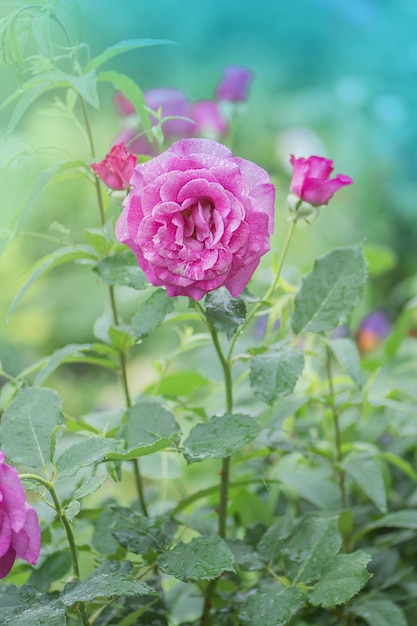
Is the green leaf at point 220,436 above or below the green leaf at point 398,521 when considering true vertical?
above

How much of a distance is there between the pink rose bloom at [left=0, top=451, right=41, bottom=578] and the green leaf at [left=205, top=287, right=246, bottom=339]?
12 cm

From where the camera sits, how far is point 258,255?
1.34 ft

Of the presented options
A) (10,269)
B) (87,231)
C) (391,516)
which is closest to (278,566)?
(391,516)

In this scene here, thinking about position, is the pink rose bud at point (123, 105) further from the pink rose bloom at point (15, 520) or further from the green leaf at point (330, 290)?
the pink rose bloom at point (15, 520)

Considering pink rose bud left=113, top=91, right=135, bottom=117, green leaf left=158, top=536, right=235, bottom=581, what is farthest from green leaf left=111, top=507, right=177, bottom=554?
pink rose bud left=113, top=91, right=135, bottom=117

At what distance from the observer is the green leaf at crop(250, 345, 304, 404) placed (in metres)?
0.45

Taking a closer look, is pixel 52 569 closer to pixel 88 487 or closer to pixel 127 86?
pixel 88 487

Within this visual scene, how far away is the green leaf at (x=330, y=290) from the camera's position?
1.61ft

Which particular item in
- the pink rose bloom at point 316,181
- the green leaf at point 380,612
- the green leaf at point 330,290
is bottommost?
the green leaf at point 380,612

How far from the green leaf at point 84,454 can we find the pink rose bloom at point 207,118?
59 centimetres

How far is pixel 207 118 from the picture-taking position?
3.19ft

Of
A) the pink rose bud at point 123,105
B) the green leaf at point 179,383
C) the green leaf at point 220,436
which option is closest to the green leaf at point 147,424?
the green leaf at point 220,436

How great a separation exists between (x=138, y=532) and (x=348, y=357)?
0.16 m

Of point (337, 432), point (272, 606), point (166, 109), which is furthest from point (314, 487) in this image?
point (166, 109)
